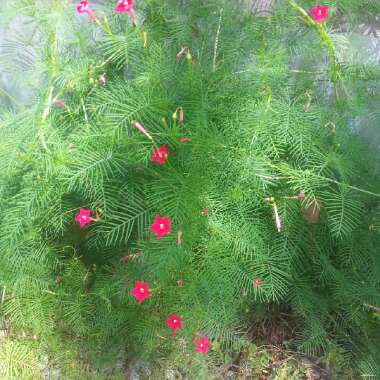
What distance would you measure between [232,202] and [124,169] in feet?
1.18

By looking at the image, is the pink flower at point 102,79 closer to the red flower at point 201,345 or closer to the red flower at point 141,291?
the red flower at point 141,291

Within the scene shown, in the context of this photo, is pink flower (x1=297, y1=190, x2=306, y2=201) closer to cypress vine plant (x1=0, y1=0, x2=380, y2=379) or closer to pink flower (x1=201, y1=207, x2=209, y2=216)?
cypress vine plant (x1=0, y1=0, x2=380, y2=379)

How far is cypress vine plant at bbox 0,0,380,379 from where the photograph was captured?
1.27 metres

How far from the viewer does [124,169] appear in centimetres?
126

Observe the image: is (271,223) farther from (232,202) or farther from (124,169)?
(124,169)

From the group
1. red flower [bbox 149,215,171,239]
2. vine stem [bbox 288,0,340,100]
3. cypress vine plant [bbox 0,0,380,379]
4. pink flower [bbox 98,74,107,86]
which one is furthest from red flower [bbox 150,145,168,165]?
vine stem [bbox 288,0,340,100]

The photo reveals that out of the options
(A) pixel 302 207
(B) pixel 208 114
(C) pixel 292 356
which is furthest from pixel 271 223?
(C) pixel 292 356

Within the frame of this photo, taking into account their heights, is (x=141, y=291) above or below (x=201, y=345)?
above

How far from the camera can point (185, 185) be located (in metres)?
1.25

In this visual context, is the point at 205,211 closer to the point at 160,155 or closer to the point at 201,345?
the point at 160,155

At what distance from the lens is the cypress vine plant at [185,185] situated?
1271mm

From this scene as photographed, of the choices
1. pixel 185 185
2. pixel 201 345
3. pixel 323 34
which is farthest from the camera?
pixel 201 345

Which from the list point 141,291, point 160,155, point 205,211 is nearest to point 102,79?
point 160,155

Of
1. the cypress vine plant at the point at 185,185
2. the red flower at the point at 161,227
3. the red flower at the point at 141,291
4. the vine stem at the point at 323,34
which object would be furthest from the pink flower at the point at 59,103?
the vine stem at the point at 323,34
